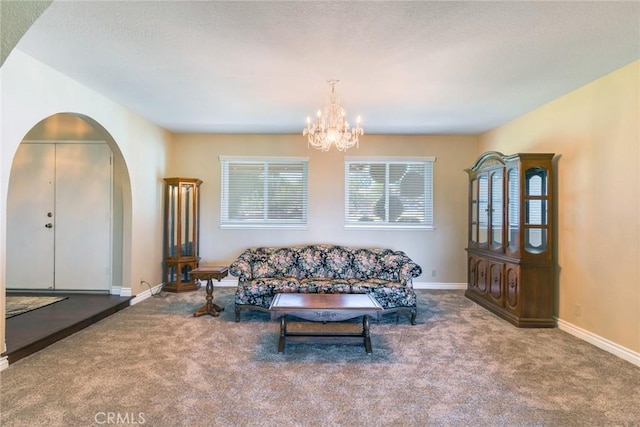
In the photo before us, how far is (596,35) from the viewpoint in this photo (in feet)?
7.79

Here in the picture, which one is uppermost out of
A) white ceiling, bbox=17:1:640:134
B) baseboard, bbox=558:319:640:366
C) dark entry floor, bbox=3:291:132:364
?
white ceiling, bbox=17:1:640:134

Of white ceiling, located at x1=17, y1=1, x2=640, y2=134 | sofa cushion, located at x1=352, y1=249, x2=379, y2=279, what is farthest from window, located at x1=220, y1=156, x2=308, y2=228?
white ceiling, located at x1=17, y1=1, x2=640, y2=134

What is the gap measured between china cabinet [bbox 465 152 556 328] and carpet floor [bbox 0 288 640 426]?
327 millimetres

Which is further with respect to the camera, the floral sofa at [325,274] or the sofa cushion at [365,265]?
the sofa cushion at [365,265]

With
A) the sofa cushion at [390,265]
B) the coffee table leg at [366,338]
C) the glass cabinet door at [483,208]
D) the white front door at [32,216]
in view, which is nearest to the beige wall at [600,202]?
the glass cabinet door at [483,208]

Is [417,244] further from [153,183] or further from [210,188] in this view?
[153,183]

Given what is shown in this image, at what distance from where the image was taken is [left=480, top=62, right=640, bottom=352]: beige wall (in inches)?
112

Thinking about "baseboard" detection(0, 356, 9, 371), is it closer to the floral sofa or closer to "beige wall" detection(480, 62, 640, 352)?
the floral sofa

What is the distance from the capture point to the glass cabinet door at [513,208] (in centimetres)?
381

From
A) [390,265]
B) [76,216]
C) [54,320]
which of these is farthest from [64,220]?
[390,265]

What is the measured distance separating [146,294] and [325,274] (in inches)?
107

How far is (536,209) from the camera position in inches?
149

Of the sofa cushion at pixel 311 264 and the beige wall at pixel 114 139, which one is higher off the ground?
the beige wall at pixel 114 139

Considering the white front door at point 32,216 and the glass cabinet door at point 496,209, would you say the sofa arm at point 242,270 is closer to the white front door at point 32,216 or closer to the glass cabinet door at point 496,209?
the white front door at point 32,216
